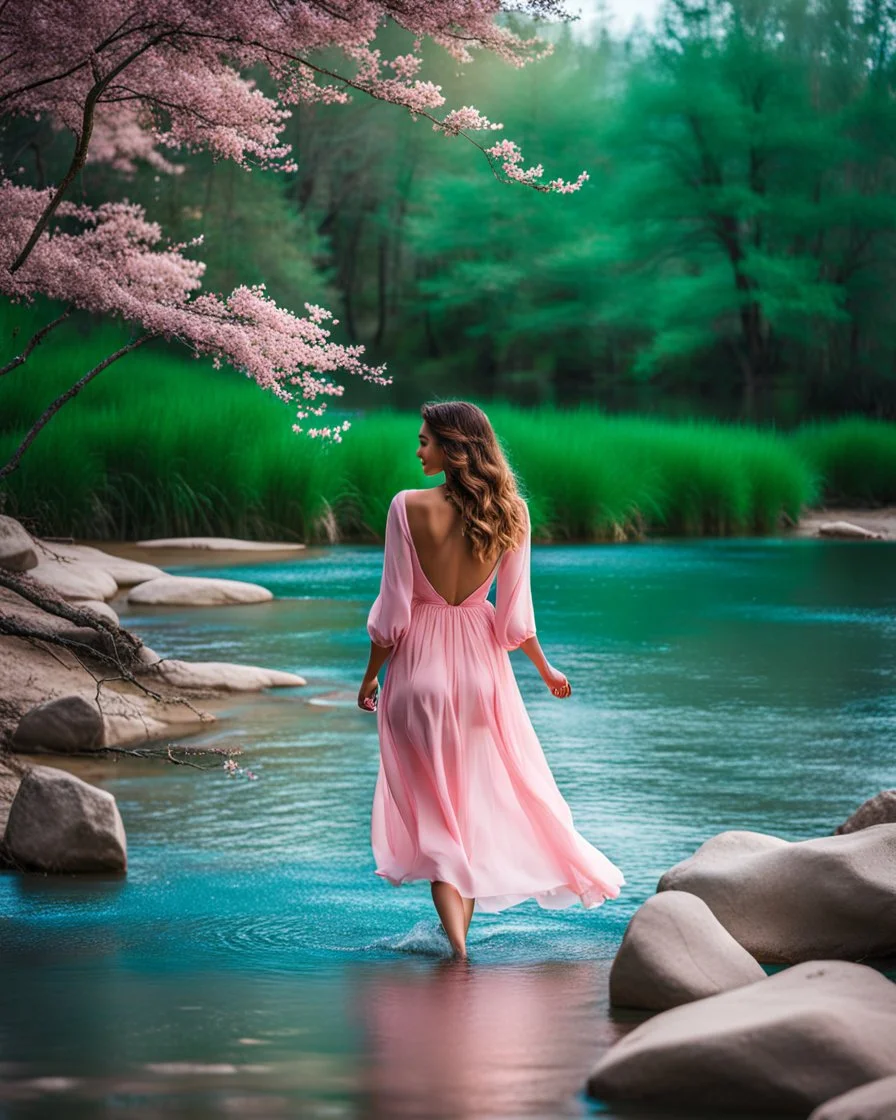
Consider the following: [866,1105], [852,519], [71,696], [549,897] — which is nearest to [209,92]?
[71,696]

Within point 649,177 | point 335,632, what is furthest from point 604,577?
point 649,177

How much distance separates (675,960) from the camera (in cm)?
455

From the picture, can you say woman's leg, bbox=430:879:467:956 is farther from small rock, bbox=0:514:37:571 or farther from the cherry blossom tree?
small rock, bbox=0:514:37:571

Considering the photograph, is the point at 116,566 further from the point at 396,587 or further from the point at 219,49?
the point at 396,587

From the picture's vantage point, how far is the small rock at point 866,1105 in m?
3.20

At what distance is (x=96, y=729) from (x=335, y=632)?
5.42 metres

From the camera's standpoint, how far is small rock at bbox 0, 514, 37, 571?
42.4 feet

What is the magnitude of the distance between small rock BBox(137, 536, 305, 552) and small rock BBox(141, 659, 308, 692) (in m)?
10.2

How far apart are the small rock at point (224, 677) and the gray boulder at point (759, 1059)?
6.61m

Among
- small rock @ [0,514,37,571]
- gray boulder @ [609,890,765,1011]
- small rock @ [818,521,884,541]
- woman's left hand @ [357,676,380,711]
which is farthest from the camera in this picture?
small rock @ [818,521,884,541]

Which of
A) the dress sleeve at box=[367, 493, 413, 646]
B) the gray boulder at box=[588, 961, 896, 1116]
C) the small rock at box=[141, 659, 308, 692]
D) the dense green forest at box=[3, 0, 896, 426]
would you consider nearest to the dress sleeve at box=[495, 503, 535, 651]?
the dress sleeve at box=[367, 493, 413, 646]

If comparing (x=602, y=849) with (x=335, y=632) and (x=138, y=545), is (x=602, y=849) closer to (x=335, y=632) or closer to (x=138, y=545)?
(x=335, y=632)

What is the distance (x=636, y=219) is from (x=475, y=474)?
133 feet

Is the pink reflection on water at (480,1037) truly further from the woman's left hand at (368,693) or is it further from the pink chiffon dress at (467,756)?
the woman's left hand at (368,693)
